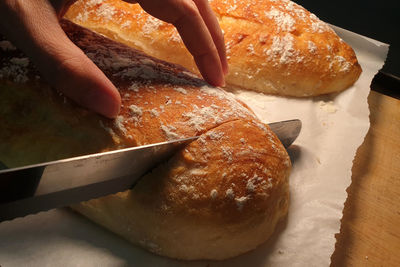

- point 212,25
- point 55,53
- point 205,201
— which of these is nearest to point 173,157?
point 205,201

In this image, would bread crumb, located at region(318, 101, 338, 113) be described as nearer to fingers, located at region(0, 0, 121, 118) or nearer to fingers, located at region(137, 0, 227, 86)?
fingers, located at region(137, 0, 227, 86)

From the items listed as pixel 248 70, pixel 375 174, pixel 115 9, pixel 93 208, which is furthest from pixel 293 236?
pixel 115 9

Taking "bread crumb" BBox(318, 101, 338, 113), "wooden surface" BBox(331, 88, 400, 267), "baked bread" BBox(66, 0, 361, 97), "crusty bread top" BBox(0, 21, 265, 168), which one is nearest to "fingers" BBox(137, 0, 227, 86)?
"crusty bread top" BBox(0, 21, 265, 168)

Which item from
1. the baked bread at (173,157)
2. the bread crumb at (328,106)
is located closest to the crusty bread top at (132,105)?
the baked bread at (173,157)

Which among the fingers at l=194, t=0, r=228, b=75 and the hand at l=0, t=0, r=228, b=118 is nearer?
the hand at l=0, t=0, r=228, b=118

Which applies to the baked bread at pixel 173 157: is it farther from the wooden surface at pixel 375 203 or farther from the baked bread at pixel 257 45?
the baked bread at pixel 257 45

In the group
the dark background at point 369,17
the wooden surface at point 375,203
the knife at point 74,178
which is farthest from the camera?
the dark background at point 369,17
